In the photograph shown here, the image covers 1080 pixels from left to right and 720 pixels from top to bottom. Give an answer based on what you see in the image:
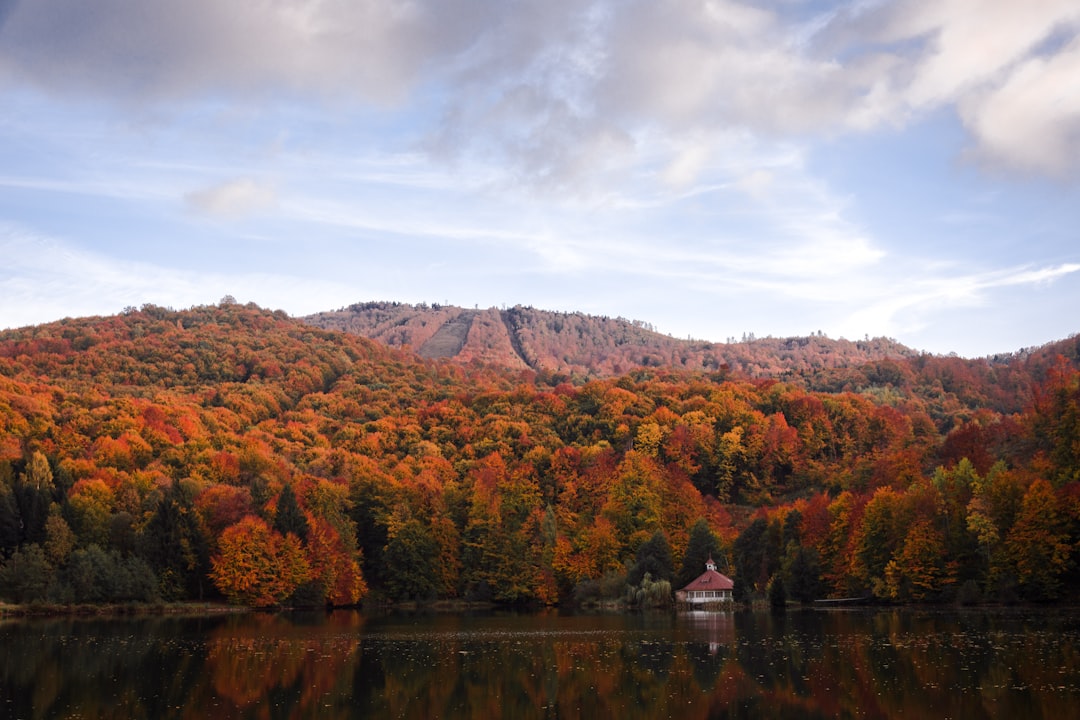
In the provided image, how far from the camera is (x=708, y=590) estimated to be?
268ft

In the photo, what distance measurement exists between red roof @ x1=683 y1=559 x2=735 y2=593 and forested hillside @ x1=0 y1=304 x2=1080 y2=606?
229 cm

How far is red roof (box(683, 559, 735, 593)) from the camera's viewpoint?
81.3 meters

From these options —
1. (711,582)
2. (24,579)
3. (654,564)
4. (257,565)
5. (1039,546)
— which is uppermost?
(1039,546)

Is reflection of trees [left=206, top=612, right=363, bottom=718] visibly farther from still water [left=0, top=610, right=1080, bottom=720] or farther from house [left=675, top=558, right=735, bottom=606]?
house [left=675, top=558, right=735, bottom=606]

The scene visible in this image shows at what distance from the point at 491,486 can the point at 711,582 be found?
32.9 m

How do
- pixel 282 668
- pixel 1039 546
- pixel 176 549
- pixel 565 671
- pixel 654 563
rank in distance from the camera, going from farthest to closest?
pixel 654 563
pixel 176 549
pixel 1039 546
pixel 282 668
pixel 565 671

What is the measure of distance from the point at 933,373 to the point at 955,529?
13498cm

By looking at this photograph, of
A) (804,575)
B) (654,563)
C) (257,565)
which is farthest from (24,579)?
(804,575)

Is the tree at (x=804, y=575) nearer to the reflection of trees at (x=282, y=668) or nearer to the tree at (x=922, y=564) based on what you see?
the tree at (x=922, y=564)

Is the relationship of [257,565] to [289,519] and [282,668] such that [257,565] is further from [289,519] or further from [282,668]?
[282,668]

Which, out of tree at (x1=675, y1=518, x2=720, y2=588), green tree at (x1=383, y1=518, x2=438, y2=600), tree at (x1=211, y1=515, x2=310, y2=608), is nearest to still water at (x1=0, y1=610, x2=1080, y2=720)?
tree at (x1=675, y1=518, x2=720, y2=588)

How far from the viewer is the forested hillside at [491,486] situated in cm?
7388

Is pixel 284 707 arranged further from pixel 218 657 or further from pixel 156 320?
pixel 156 320

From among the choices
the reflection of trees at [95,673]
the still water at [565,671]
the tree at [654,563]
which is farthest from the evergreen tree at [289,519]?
the reflection of trees at [95,673]
